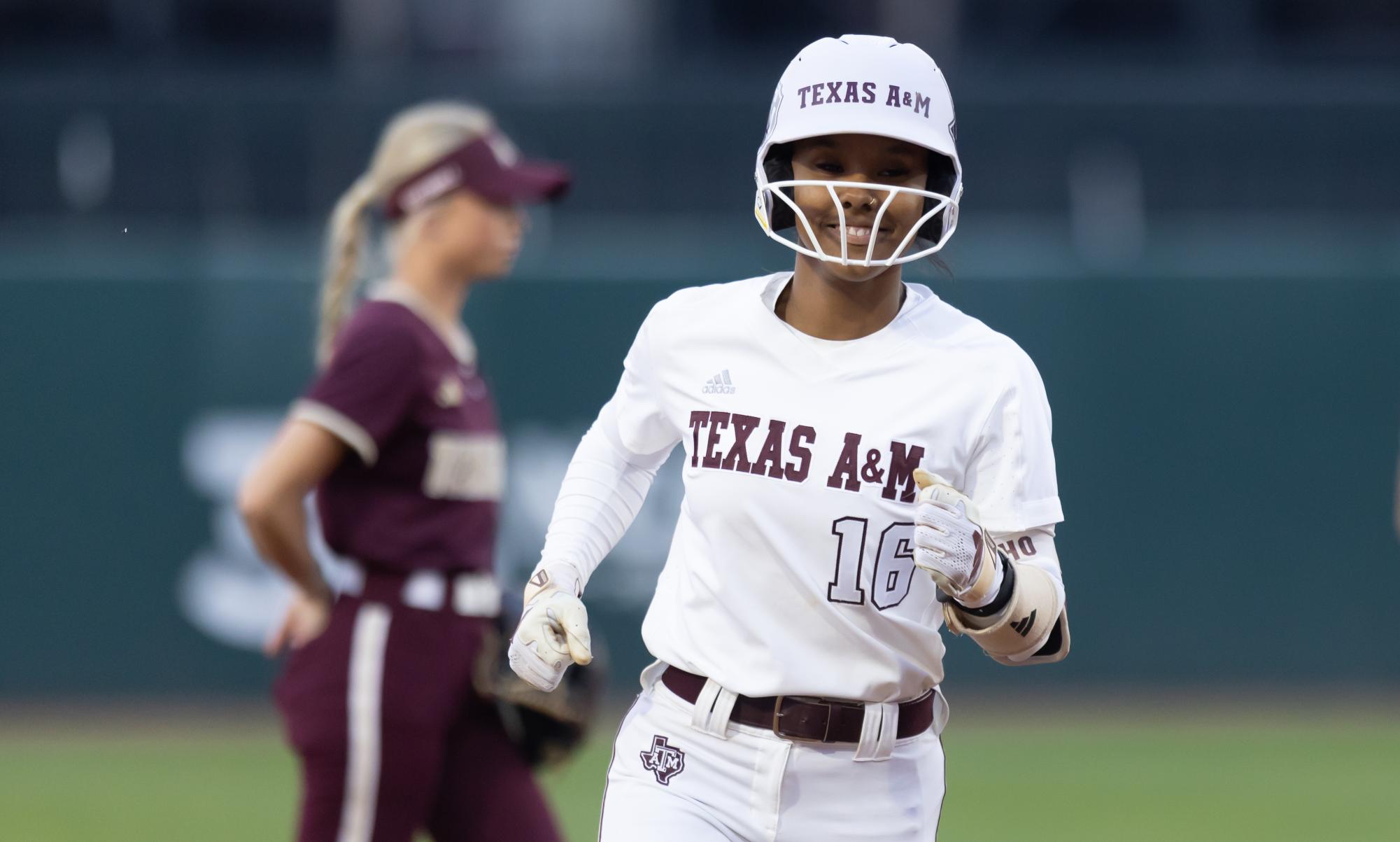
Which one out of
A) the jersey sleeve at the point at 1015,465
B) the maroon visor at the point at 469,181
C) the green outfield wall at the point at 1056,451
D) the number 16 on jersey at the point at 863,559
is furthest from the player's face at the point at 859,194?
the green outfield wall at the point at 1056,451

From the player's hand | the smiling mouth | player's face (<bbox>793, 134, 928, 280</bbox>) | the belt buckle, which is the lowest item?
the belt buckle

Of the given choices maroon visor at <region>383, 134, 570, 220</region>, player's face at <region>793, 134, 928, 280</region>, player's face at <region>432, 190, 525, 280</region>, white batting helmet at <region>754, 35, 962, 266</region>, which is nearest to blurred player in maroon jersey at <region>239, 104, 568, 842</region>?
player's face at <region>432, 190, 525, 280</region>

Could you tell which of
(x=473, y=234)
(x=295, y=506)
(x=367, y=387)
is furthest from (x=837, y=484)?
(x=473, y=234)

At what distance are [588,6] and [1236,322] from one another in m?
6.73

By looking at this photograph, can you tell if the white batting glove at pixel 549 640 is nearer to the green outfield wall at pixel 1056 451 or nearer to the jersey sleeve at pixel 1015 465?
the jersey sleeve at pixel 1015 465

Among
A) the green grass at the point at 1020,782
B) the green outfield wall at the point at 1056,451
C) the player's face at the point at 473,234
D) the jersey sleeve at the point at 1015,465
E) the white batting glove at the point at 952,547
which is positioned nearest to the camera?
the white batting glove at the point at 952,547

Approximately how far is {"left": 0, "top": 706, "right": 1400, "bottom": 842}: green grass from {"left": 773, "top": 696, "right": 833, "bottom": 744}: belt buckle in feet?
13.4

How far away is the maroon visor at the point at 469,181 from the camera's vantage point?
4.99 m

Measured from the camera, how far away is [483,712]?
4.68m

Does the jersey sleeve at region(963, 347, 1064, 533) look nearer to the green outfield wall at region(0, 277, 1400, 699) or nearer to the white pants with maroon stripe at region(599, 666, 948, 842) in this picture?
the white pants with maroon stripe at region(599, 666, 948, 842)

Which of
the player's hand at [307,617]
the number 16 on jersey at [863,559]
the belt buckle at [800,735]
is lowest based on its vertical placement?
the belt buckle at [800,735]

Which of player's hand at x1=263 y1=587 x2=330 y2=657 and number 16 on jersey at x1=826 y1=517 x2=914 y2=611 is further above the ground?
number 16 on jersey at x1=826 y1=517 x2=914 y2=611

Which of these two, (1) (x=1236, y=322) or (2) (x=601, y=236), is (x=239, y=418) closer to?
(2) (x=601, y=236)

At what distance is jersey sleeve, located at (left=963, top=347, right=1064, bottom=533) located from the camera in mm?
3348
